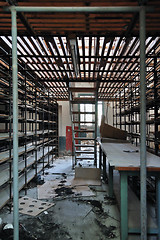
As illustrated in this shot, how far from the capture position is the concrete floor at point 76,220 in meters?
2.36

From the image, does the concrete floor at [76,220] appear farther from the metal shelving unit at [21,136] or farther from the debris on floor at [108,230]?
the metal shelving unit at [21,136]

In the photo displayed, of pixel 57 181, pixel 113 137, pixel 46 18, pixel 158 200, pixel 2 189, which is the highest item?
pixel 46 18

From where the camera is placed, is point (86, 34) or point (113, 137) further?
point (113, 137)

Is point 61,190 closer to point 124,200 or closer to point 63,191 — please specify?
point 63,191

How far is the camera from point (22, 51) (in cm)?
356

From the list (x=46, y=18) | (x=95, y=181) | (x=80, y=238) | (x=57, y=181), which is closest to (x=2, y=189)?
(x=57, y=181)

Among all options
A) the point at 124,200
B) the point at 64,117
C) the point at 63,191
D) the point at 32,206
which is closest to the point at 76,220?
the point at 32,206

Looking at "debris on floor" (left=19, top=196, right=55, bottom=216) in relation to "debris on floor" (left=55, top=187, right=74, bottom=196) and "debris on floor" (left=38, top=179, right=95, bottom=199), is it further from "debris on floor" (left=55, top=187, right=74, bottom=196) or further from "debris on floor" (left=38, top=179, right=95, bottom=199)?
"debris on floor" (left=55, top=187, right=74, bottom=196)

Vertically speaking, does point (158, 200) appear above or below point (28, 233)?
above

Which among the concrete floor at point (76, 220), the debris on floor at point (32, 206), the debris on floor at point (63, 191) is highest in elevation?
the debris on floor at point (32, 206)

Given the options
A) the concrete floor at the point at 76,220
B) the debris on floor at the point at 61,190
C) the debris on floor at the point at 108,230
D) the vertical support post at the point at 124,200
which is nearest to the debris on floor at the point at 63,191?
the debris on floor at the point at 61,190

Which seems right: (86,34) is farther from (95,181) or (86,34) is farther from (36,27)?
(95,181)

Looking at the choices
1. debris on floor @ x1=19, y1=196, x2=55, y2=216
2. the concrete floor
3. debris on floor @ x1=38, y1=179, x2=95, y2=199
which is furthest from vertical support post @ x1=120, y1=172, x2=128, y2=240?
debris on floor @ x1=38, y1=179, x2=95, y2=199

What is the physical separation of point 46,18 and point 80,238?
288cm
